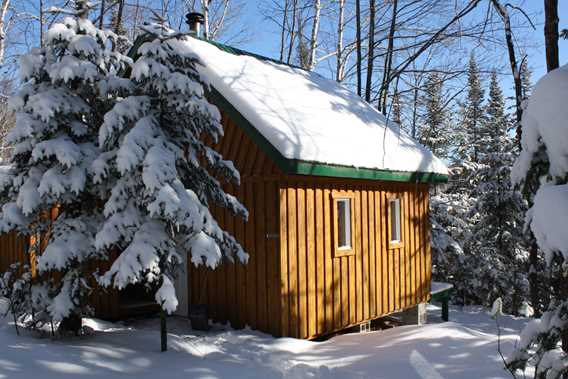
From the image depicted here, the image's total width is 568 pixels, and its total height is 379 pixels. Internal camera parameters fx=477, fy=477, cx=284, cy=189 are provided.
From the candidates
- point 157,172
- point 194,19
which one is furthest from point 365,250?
point 194,19

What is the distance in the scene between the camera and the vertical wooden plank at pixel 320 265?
26.2 ft

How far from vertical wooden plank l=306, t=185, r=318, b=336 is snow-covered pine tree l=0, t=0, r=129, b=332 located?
3.23 meters

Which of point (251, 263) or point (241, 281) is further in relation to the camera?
point (241, 281)

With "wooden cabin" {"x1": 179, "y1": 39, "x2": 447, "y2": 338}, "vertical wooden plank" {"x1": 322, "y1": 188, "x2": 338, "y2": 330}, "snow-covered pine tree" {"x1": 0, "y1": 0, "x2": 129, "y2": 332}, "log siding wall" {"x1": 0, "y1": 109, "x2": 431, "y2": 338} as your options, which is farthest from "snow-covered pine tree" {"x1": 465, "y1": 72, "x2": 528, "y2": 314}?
"snow-covered pine tree" {"x1": 0, "y1": 0, "x2": 129, "y2": 332}

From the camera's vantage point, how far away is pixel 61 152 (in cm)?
590

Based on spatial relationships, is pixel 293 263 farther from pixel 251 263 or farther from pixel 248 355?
pixel 248 355

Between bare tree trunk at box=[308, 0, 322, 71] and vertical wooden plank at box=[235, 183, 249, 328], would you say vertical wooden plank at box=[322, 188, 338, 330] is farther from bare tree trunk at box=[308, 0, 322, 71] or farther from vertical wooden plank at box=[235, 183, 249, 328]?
bare tree trunk at box=[308, 0, 322, 71]

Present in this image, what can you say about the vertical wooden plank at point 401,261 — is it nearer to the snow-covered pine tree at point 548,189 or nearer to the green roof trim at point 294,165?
the green roof trim at point 294,165

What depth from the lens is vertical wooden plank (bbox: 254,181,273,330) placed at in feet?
25.3

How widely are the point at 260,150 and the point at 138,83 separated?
226 centimetres

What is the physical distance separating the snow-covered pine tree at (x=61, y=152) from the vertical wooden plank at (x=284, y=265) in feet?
8.74

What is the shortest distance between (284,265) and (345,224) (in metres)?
1.75

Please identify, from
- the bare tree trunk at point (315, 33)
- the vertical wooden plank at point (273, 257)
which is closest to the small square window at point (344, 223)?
the vertical wooden plank at point (273, 257)

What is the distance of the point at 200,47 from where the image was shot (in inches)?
376
